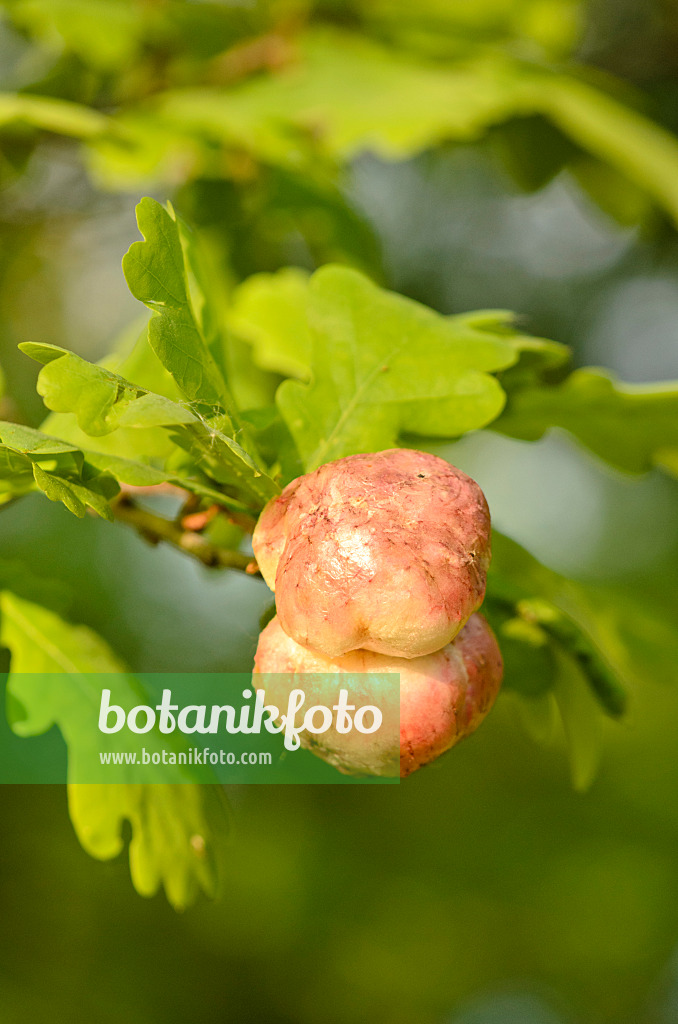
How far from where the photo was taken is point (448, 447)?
8.34ft

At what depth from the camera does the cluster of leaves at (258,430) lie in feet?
1.82

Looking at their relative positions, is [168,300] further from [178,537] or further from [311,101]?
[311,101]

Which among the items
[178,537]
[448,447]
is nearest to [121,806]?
[178,537]

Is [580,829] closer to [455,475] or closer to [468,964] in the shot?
[468,964]

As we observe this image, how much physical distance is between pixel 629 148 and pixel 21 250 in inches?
57.5

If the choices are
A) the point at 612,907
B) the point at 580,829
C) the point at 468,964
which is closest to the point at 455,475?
the point at 580,829

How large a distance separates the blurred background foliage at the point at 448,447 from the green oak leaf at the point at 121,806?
10cm

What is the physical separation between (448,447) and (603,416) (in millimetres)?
1675

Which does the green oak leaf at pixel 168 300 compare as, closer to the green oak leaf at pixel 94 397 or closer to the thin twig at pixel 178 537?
the green oak leaf at pixel 94 397

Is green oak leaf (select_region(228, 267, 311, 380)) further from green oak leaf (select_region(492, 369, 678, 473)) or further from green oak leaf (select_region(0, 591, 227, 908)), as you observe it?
green oak leaf (select_region(0, 591, 227, 908))

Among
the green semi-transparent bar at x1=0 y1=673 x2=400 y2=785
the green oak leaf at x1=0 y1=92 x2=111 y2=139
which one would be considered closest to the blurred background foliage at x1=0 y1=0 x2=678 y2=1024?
the green oak leaf at x1=0 y1=92 x2=111 y2=139

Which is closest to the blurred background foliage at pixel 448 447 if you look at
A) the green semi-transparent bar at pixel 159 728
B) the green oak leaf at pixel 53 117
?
the green oak leaf at pixel 53 117

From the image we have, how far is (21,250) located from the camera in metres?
1.98

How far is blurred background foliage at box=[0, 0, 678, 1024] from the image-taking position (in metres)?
1.37
